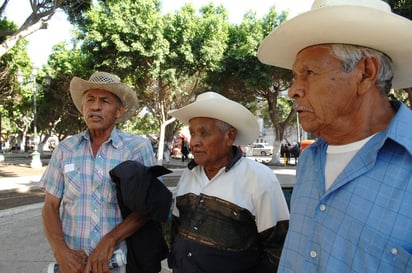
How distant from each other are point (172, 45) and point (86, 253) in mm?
15501

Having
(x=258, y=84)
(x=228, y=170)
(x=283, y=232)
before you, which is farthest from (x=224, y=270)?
(x=258, y=84)

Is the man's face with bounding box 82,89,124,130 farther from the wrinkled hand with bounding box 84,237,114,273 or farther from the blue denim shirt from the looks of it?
the blue denim shirt

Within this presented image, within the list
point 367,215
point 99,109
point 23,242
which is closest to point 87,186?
point 99,109

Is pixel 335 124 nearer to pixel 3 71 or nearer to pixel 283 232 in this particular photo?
pixel 283 232

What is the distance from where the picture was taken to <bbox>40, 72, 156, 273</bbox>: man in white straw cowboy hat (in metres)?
2.04

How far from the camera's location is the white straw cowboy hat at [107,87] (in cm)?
226

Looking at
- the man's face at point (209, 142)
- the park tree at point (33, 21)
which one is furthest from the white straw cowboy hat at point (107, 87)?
the park tree at point (33, 21)

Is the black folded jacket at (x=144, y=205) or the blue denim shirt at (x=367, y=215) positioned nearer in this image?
the blue denim shirt at (x=367, y=215)

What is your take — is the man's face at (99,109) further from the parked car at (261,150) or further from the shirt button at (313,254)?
the parked car at (261,150)

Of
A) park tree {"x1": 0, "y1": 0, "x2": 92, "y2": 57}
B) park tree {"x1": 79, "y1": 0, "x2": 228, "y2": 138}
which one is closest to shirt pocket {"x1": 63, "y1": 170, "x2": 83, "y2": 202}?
park tree {"x1": 0, "y1": 0, "x2": 92, "y2": 57}

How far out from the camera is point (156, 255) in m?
2.15

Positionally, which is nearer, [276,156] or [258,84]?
[258,84]

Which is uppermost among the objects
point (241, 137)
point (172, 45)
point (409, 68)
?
point (172, 45)

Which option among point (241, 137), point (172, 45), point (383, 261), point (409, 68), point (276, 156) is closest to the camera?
point (383, 261)
